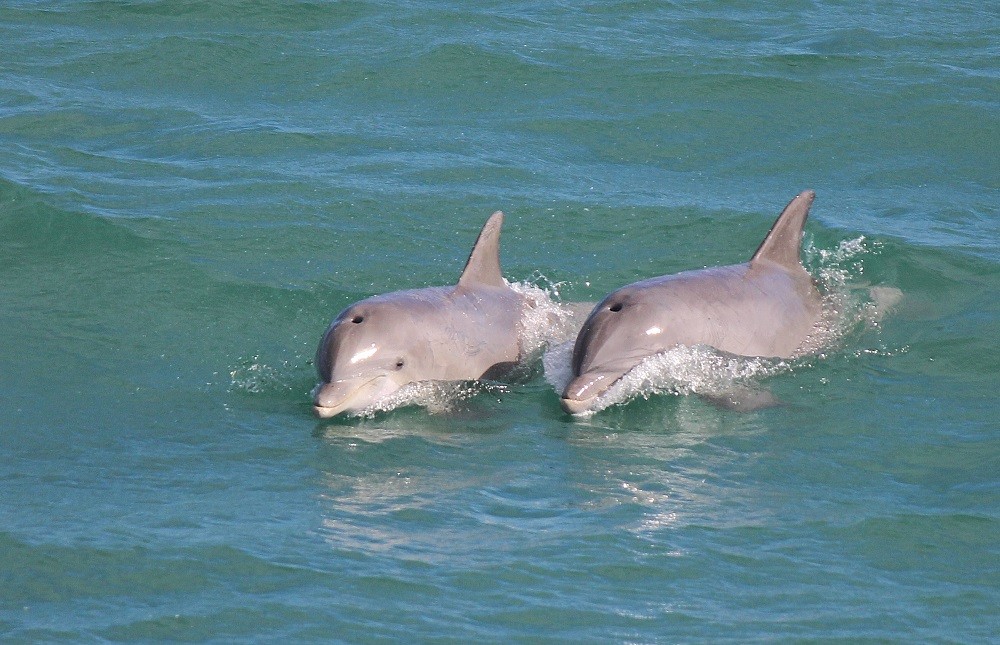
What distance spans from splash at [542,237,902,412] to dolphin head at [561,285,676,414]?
78 mm

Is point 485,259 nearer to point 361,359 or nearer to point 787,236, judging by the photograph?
point 361,359

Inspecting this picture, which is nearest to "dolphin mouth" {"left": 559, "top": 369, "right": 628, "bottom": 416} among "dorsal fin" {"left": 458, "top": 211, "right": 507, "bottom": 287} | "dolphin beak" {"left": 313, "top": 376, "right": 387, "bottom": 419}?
"dolphin beak" {"left": 313, "top": 376, "right": 387, "bottom": 419}

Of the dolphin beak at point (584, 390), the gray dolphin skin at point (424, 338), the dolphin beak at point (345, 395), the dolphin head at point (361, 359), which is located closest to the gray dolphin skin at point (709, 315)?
the dolphin beak at point (584, 390)

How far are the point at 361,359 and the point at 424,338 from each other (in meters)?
0.66

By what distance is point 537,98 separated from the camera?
19047 mm

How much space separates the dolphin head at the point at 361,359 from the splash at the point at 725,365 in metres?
1.27

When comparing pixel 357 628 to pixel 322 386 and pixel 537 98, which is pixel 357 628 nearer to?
pixel 322 386

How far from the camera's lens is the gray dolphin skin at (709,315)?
10273 millimetres

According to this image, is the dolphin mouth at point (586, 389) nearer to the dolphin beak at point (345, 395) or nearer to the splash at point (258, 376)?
the dolphin beak at point (345, 395)

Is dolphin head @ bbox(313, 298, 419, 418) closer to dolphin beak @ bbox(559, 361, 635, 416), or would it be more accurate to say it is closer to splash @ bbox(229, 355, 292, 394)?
splash @ bbox(229, 355, 292, 394)

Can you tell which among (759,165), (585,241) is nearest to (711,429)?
(585,241)

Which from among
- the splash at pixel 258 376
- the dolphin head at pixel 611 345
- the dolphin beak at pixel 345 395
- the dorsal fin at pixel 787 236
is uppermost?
the dorsal fin at pixel 787 236

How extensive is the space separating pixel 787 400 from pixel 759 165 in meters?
6.99

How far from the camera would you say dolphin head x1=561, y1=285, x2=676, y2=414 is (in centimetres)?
1012
